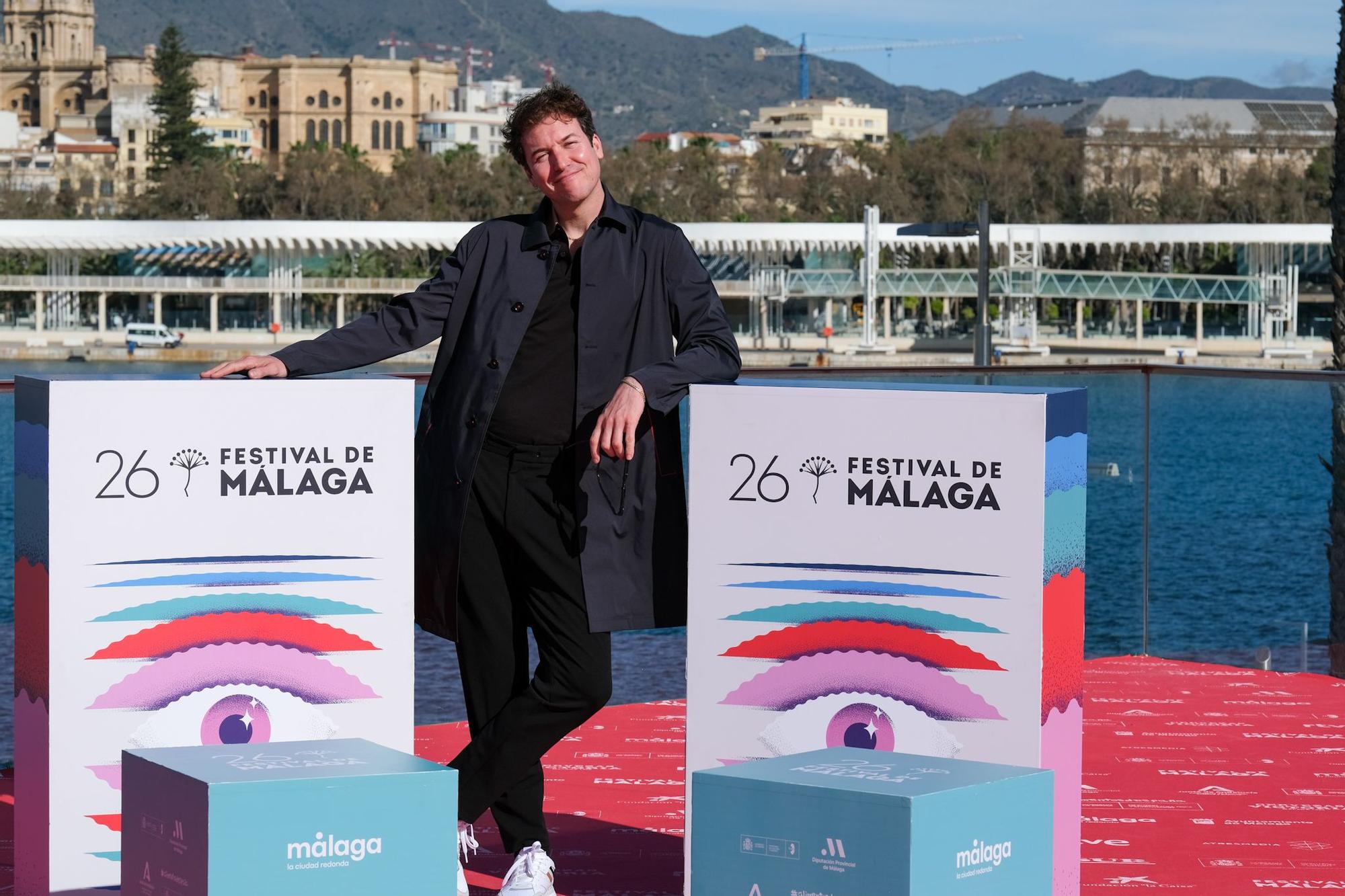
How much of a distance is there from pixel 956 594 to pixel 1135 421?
3.67 meters

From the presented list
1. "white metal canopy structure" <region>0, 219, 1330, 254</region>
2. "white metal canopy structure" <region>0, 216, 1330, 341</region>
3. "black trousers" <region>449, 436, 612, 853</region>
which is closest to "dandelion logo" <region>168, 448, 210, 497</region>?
"black trousers" <region>449, 436, 612, 853</region>

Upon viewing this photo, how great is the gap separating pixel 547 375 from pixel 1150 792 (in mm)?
1663

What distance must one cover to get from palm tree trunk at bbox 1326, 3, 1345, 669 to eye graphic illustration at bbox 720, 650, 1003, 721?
3.21 m

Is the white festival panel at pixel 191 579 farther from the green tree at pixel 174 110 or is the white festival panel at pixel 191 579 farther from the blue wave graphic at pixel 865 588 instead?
the green tree at pixel 174 110

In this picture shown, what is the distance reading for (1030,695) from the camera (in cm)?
248

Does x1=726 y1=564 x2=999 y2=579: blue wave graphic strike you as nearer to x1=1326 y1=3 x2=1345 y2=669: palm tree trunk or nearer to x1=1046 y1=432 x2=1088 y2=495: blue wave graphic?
x1=1046 y1=432 x2=1088 y2=495: blue wave graphic

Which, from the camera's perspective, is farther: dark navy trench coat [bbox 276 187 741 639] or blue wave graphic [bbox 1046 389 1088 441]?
dark navy trench coat [bbox 276 187 741 639]

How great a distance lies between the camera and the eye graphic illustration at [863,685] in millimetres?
2525

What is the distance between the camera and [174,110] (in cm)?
8494

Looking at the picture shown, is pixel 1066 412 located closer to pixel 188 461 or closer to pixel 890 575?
pixel 890 575

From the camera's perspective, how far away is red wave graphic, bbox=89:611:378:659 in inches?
99.8

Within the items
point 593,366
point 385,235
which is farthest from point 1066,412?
point 385,235

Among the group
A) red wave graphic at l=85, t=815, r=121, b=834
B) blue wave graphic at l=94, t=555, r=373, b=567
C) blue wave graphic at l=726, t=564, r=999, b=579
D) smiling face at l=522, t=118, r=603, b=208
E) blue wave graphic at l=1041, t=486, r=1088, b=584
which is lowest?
red wave graphic at l=85, t=815, r=121, b=834

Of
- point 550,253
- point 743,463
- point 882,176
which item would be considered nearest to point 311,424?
point 550,253
